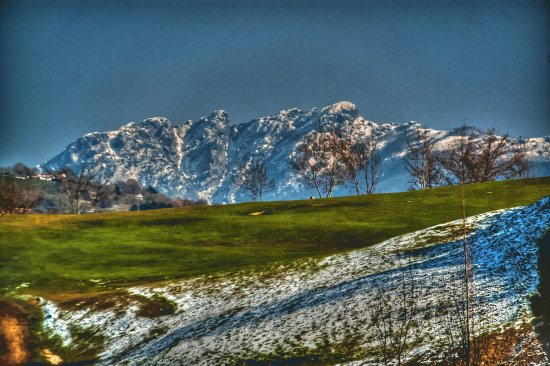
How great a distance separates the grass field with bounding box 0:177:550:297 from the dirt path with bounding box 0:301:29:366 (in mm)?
3824

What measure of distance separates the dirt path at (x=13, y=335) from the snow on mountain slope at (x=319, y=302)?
1690 millimetres

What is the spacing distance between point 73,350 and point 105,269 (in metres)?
17.4

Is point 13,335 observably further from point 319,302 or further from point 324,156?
point 324,156

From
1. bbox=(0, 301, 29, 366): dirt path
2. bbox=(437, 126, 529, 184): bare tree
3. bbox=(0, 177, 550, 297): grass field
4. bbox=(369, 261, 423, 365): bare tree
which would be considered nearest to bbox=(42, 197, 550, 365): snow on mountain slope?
bbox=(369, 261, 423, 365): bare tree

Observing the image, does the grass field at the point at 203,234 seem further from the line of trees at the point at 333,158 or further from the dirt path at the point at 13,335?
the line of trees at the point at 333,158

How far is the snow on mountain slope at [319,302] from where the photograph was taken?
71.6 feet

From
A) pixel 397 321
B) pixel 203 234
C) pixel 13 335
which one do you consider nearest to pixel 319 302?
pixel 397 321

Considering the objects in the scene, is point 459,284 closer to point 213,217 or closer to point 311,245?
point 311,245

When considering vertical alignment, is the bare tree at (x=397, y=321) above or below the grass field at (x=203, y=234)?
below

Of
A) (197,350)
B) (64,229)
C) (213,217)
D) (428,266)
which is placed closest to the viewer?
(197,350)

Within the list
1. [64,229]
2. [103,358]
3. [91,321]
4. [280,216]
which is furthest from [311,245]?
[64,229]

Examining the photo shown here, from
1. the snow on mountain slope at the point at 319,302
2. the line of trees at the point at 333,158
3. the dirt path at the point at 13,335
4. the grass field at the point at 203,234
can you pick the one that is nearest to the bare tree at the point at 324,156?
the line of trees at the point at 333,158

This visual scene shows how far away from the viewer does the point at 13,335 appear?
3322cm

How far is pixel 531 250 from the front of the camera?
24.1m
